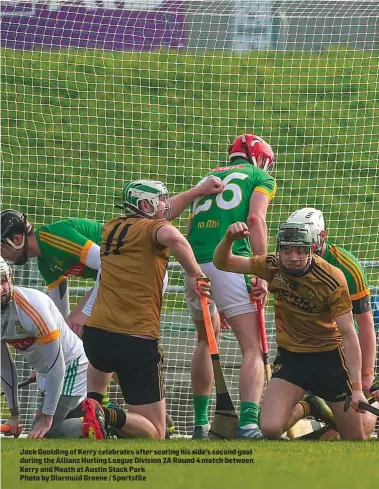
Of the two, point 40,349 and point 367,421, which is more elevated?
point 40,349

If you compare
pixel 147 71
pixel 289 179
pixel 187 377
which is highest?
pixel 147 71

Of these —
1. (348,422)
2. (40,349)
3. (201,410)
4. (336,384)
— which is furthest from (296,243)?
(40,349)

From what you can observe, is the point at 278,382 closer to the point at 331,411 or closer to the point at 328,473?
the point at 331,411

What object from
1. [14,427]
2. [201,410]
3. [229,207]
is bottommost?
[14,427]

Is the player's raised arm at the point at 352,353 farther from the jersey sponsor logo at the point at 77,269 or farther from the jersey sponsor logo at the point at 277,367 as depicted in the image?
the jersey sponsor logo at the point at 77,269

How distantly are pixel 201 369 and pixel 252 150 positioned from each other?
154cm

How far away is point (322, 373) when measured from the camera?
688cm

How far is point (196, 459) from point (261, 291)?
1978 mm

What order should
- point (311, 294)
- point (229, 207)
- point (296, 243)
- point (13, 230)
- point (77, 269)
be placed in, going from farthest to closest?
point (77, 269), point (13, 230), point (229, 207), point (311, 294), point (296, 243)

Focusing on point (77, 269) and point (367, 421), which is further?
point (77, 269)

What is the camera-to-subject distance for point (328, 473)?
4.77 m

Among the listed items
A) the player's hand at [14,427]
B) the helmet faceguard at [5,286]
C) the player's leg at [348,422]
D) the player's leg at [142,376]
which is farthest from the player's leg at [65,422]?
the player's leg at [348,422]

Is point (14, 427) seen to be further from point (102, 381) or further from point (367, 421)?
point (367, 421)

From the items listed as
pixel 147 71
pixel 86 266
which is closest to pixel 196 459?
pixel 86 266
